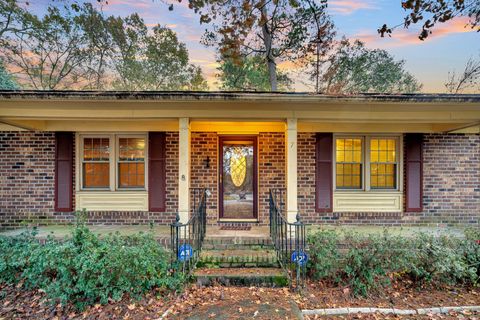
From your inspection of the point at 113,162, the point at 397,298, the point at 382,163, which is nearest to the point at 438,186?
the point at 382,163

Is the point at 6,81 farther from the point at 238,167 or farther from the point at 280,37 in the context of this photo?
the point at 280,37

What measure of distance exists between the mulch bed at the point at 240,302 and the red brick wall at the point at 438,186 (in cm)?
252

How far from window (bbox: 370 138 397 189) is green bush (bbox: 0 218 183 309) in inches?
209

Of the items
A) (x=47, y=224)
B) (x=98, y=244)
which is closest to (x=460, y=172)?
(x=98, y=244)

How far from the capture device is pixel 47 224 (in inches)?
255

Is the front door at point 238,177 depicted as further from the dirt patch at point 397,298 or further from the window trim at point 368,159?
the dirt patch at point 397,298

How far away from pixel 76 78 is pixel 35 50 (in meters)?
1.80

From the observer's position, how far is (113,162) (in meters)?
6.67

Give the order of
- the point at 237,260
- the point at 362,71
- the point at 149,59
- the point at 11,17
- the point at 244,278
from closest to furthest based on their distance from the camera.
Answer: the point at 244,278 < the point at 237,260 < the point at 11,17 < the point at 362,71 < the point at 149,59

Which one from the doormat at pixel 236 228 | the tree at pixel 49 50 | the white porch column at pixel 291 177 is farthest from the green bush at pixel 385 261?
the tree at pixel 49 50

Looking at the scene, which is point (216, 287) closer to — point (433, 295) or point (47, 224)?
point (433, 295)

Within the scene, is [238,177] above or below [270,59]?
below

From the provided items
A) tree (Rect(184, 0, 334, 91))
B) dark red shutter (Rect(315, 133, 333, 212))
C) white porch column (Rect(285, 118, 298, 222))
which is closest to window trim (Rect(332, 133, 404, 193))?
dark red shutter (Rect(315, 133, 333, 212))

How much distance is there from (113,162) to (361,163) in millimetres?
6181
